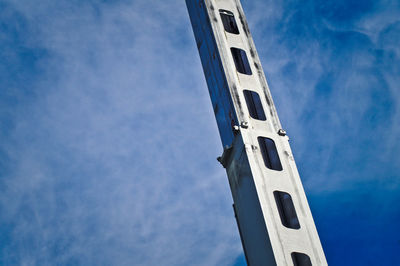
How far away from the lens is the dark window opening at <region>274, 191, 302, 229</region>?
3.38 meters

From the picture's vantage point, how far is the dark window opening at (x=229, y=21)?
5.02 m

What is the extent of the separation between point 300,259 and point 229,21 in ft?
10.6

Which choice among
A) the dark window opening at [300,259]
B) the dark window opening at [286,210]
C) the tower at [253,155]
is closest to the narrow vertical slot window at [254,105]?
the tower at [253,155]

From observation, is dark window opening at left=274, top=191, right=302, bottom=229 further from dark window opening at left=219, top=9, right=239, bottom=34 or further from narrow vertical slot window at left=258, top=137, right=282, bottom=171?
dark window opening at left=219, top=9, right=239, bottom=34

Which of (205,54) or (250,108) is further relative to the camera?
(205,54)

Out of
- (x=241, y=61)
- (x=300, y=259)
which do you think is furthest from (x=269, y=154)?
(x=241, y=61)

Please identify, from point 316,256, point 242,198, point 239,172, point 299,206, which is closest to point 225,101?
point 239,172

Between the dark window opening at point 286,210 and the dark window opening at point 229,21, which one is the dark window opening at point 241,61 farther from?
the dark window opening at point 286,210

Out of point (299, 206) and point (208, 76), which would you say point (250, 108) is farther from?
point (299, 206)

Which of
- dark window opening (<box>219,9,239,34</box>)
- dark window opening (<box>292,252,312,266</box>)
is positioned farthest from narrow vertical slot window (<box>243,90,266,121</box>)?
dark window opening (<box>292,252,312,266</box>)

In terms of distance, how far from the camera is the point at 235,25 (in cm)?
507

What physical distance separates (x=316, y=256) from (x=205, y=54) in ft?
9.57

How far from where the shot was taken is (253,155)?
3.62m

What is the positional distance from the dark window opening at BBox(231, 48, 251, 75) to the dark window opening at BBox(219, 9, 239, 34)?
371mm
